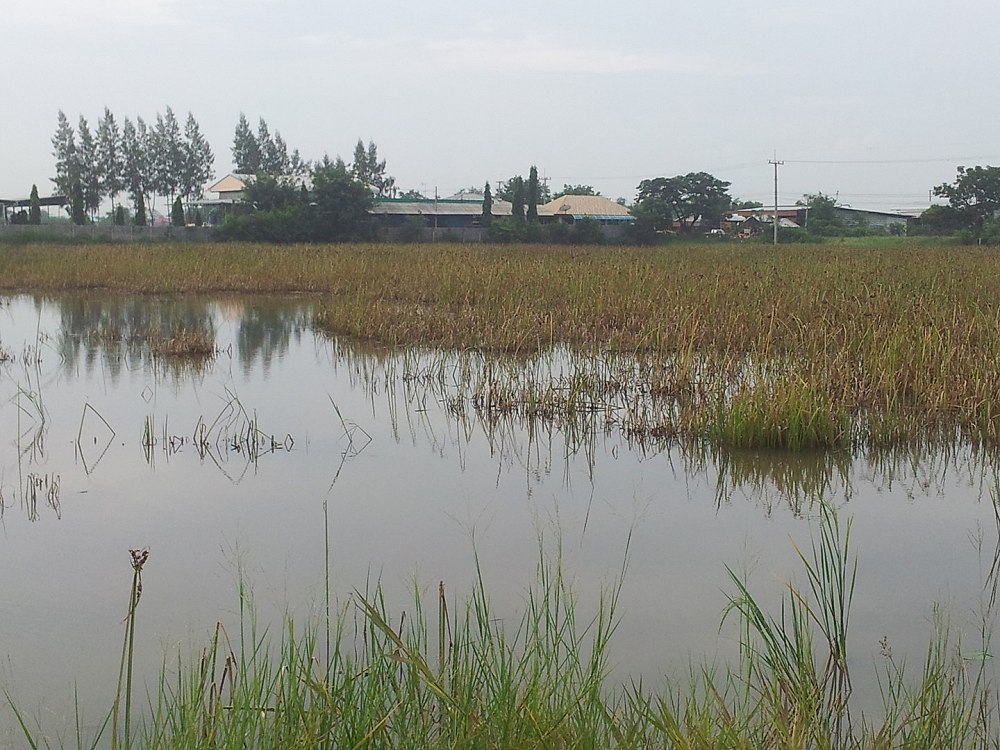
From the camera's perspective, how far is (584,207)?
5216cm

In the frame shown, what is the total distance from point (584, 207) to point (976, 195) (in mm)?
18580

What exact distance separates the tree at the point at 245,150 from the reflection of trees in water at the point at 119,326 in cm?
4880

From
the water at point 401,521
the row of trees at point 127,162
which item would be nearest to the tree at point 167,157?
the row of trees at point 127,162

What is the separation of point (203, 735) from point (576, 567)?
67.3 inches

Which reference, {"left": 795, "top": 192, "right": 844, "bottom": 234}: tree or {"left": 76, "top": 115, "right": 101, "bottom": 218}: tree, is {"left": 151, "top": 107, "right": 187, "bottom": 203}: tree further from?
{"left": 795, "top": 192, "right": 844, "bottom": 234}: tree

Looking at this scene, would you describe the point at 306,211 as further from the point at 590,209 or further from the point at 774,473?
the point at 774,473

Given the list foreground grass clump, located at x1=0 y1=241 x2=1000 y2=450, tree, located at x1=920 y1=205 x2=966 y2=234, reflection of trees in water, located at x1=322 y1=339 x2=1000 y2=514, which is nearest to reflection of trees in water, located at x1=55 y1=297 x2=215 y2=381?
foreground grass clump, located at x1=0 y1=241 x2=1000 y2=450

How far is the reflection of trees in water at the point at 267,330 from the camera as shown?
9.12 metres

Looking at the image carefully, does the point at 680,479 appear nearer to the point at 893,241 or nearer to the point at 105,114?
the point at 893,241

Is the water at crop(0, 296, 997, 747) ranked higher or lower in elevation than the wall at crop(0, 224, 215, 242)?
lower

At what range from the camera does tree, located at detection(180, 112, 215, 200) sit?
5491 centimetres

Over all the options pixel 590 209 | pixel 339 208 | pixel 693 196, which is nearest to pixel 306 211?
pixel 339 208

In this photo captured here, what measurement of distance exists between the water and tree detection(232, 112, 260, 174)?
5645 centimetres

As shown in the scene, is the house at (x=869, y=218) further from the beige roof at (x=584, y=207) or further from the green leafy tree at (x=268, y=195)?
the green leafy tree at (x=268, y=195)
